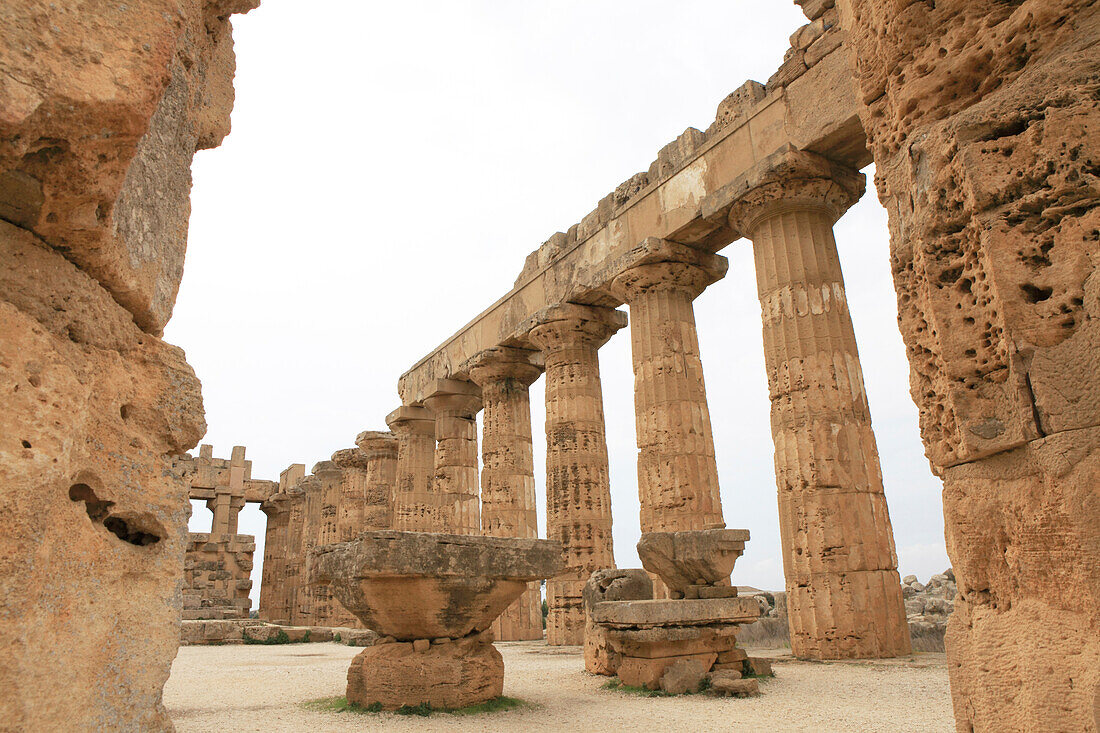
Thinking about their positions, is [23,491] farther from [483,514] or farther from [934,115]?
[483,514]

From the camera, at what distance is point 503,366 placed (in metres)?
17.5

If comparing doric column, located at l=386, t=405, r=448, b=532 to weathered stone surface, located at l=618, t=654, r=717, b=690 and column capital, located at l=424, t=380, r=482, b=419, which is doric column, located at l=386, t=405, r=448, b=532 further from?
weathered stone surface, located at l=618, t=654, r=717, b=690

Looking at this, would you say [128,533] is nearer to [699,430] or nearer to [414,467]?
[699,430]

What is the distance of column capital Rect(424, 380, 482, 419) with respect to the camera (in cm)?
1941

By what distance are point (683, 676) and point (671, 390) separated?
6251 mm

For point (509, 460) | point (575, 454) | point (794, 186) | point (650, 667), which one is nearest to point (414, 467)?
point (509, 460)

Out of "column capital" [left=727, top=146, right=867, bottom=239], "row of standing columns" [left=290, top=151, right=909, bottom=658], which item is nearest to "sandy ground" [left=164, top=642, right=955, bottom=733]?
"row of standing columns" [left=290, top=151, right=909, bottom=658]

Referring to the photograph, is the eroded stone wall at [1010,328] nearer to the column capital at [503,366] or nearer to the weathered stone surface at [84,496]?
the weathered stone surface at [84,496]

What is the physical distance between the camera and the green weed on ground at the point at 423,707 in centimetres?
588

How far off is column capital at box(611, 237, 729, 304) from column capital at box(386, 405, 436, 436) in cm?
969

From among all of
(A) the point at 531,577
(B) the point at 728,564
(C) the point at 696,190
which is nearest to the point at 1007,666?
(A) the point at 531,577

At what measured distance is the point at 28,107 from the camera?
5.47ft

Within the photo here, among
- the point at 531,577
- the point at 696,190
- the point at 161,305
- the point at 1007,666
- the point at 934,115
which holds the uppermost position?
the point at 696,190

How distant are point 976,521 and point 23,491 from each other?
278 cm
